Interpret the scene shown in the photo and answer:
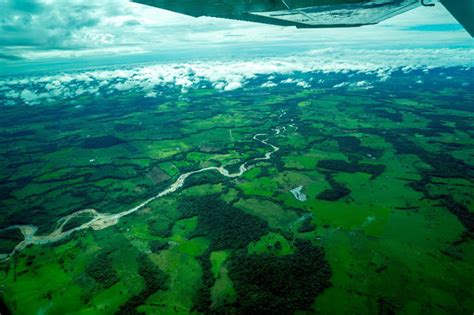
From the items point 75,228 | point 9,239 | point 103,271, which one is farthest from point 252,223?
point 9,239

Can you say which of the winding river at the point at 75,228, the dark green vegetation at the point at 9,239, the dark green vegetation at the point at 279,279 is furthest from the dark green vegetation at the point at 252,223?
the winding river at the point at 75,228

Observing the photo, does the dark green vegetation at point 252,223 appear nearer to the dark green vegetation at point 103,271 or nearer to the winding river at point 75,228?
the dark green vegetation at point 103,271

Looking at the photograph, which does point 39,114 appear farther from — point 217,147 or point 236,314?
point 236,314

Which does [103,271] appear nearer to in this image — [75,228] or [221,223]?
[75,228]

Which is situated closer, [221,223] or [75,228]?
[221,223]

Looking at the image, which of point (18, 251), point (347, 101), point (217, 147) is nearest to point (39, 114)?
point (217, 147)

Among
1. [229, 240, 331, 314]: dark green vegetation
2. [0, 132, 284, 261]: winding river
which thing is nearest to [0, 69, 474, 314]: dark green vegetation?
[229, 240, 331, 314]: dark green vegetation

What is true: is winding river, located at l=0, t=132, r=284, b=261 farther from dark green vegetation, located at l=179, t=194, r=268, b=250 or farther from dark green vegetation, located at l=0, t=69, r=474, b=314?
dark green vegetation, located at l=179, t=194, r=268, b=250

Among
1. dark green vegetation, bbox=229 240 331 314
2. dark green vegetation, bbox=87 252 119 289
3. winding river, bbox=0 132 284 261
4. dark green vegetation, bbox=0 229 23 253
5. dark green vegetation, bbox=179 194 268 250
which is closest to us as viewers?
dark green vegetation, bbox=229 240 331 314
